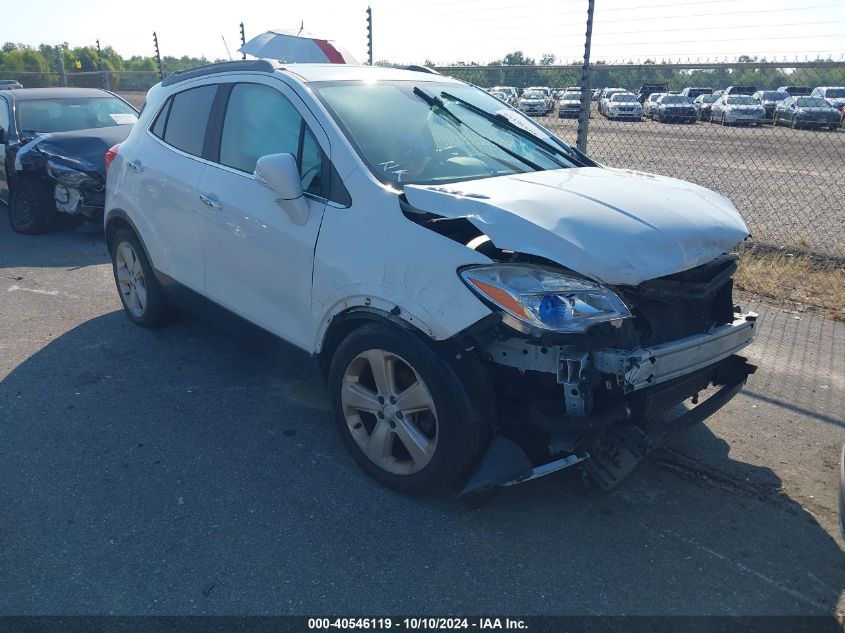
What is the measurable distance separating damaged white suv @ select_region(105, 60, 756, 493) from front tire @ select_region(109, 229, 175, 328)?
0.95 metres

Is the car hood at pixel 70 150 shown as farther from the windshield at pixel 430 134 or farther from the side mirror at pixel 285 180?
the side mirror at pixel 285 180

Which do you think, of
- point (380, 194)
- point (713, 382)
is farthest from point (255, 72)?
point (713, 382)

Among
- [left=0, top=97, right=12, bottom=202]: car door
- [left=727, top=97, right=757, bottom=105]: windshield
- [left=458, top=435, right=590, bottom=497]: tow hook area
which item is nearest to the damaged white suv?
[left=458, top=435, right=590, bottom=497]: tow hook area

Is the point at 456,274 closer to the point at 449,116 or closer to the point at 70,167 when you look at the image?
the point at 449,116

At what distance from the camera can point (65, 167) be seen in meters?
8.49

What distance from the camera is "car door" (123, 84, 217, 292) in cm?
454

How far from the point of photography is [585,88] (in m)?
7.48

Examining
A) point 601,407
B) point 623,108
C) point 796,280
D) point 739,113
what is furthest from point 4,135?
point 739,113

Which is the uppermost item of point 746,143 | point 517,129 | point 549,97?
point 549,97

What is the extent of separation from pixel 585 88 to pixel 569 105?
3.11 ft

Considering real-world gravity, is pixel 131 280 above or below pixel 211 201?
below

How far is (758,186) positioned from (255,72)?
1194 cm

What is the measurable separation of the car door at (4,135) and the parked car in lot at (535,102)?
662cm

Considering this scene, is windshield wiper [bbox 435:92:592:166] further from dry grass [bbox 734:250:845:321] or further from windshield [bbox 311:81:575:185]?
dry grass [bbox 734:250:845:321]
